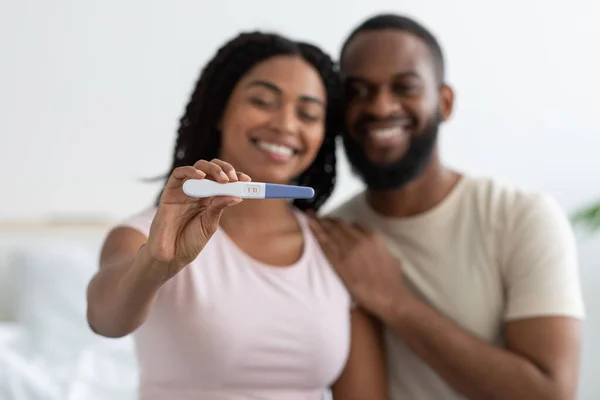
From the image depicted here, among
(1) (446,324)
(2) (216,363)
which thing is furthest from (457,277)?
(2) (216,363)

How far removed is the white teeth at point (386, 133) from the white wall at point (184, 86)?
0.62 meters

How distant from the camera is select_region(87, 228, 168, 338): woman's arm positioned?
19.3 inches

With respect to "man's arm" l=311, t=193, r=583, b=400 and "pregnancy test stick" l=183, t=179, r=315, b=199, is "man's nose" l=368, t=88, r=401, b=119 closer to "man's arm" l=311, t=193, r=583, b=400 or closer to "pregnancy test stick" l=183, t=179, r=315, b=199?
"man's arm" l=311, t=193, r=583, b=400

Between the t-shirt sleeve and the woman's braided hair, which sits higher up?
the woman's braided hair

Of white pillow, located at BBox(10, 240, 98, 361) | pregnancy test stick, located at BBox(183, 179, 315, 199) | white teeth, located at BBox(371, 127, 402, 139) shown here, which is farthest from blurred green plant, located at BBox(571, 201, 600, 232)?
pregnancy test stick, located at BBox(183, 179, 315, 199)

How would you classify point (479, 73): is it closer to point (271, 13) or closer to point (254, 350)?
point (271, 13)

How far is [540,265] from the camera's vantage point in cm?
77

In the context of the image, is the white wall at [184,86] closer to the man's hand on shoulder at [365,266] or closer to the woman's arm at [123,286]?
the man's hand on shoulder at [365,266]

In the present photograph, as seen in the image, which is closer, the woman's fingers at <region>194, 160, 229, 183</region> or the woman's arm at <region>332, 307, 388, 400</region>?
the woman's fingers at <region>194, 160, 229, 183</region>

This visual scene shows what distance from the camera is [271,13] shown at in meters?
1.52

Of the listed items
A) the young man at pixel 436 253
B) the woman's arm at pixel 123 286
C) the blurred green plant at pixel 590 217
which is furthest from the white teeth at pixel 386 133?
the blurred green plant at pixel 590 217

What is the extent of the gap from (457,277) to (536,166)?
81cm

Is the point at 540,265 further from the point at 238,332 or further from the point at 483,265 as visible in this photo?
the point at 238,332

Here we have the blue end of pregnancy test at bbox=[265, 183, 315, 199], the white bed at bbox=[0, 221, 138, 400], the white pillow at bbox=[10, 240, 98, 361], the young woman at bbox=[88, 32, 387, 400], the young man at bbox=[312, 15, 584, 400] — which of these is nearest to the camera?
the blue end of pregnancy test at bbox=[265, 183, 315, 199]
